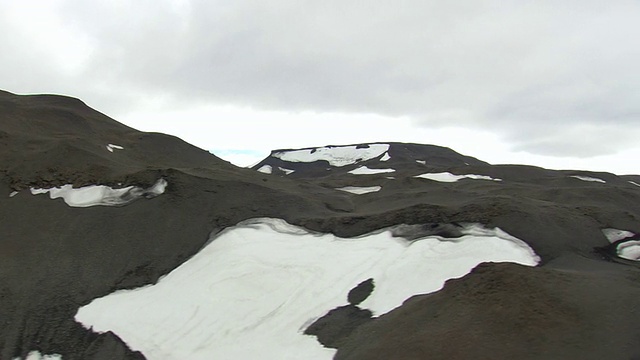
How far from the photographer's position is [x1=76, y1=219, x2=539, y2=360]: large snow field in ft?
47.4

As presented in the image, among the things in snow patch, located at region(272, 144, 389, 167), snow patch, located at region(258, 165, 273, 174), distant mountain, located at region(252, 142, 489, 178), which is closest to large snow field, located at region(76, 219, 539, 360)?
distant mountain, located at region(252, 142, 489, 178)

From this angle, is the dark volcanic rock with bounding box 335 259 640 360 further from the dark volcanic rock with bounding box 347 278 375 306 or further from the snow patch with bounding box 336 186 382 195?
the snow patch with bounding box 336 186 382 195

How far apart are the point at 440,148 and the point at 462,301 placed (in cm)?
8742

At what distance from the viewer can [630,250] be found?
19.2 m

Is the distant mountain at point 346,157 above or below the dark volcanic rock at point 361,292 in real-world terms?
above

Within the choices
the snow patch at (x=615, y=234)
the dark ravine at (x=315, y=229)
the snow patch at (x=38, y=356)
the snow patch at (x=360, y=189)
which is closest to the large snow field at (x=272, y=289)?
the dark ravine at (x=315, y=229)

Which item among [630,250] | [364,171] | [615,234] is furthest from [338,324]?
[364,171]

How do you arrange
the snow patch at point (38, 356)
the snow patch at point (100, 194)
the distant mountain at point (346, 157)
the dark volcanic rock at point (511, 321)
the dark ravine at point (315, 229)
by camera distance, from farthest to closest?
1. the distant mountain at point (346, 157)
2. the snow patch at point (100, 194)
3. the snow patch at point (38, 356)
4. the dark ravine at point (315, 229)
5. the dark volcanic rock at point (511, 321)

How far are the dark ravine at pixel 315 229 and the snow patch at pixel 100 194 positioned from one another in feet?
1.27

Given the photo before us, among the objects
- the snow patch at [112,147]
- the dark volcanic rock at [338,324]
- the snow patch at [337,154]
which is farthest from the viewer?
the snow patch at [337,154]

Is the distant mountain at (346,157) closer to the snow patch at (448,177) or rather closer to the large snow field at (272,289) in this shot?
the snow patch at (448,177)

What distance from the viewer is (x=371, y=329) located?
12.8 metres

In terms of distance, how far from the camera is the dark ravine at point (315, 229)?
1097 cm

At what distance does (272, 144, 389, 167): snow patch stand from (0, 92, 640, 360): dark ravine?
58675 mm
